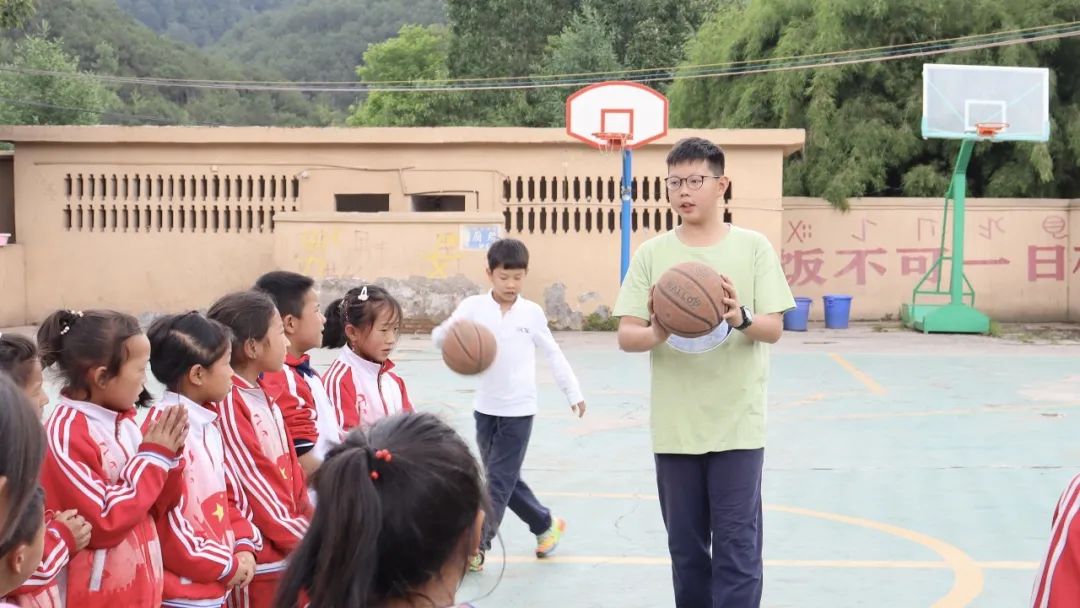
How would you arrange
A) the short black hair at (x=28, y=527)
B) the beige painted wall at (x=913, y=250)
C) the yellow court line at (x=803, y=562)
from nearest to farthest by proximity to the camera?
1. the short black hair at (x=28, y=527)
2. the yellow court line at (x=803, y=562)
3. the beige painted wall at (x=913, y=250)

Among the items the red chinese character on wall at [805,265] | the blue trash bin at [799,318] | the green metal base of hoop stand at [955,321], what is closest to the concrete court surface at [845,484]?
the green metal base of hoop stand at [955,321]

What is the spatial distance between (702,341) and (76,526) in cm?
229

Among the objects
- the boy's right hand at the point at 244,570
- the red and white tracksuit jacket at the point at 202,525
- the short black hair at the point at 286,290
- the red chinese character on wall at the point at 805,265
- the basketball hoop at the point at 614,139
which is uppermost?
the basketball hoop at the point at 614,139

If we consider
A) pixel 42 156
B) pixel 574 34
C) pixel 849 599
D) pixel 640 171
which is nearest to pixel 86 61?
pixel 574 34

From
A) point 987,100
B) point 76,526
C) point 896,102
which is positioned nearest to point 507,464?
point 76,526

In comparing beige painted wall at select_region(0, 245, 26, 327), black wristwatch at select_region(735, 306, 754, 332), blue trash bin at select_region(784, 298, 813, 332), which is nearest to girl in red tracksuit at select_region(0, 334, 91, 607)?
black wristwatch at select_region(735, 306, 754, 332)

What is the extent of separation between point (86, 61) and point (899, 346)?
4704cm

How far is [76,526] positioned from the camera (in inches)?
122

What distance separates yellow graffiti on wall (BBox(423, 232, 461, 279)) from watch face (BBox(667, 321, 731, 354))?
15001 millimetres

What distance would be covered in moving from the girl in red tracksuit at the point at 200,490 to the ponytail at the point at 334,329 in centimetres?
135

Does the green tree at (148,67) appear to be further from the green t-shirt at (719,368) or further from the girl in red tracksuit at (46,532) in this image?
the girl in red tracksuit at (46,532)

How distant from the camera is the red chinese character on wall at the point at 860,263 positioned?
21.4m

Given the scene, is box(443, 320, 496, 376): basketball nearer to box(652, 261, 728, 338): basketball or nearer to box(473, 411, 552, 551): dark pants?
box(473, 411, 552, 551): dark pants

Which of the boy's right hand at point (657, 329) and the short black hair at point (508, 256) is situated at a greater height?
the short black hair at point (508, 256)
